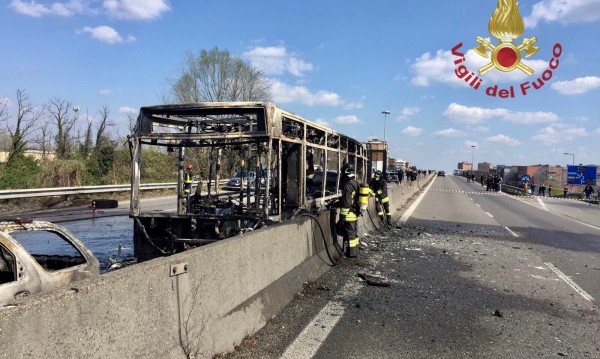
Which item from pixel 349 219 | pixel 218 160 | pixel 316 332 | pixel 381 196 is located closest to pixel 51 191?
pixel 218 160

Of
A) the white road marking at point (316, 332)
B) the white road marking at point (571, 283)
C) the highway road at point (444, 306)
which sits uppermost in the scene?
the white road marking at point (316, 332)

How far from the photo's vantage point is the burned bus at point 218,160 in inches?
276

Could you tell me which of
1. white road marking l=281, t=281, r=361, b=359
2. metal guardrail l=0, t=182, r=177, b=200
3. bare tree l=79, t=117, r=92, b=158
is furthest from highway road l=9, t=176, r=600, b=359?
bare tree l=79, t=117, r=92, b=158

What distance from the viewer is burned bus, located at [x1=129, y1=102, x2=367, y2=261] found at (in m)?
7.01

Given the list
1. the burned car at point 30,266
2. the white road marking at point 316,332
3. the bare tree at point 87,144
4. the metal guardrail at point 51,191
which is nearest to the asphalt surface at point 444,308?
the white road marking at point 316,332

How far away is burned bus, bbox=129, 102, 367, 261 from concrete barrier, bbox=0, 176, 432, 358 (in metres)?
1.74

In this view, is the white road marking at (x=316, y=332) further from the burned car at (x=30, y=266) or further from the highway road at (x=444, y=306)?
the burned car at (x=30, y=266)

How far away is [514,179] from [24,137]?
168 feet

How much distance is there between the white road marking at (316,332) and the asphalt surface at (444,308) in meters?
0.01

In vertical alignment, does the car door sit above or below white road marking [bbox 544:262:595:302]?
above

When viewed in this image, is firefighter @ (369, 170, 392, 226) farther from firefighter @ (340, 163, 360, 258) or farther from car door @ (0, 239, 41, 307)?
car door @ (0, 239, 41, 307)

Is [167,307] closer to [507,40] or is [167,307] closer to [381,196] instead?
[381,196]

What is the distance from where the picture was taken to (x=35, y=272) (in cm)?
390

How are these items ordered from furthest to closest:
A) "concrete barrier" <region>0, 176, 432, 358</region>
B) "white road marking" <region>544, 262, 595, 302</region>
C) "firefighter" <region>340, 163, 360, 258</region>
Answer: "firefighter" <region>340, 163, 360, 258</region>
"white road marking" <region>544, 262, 595, 302</region>
"concrete barrier" <region>0, 176, 432, 358</region>
